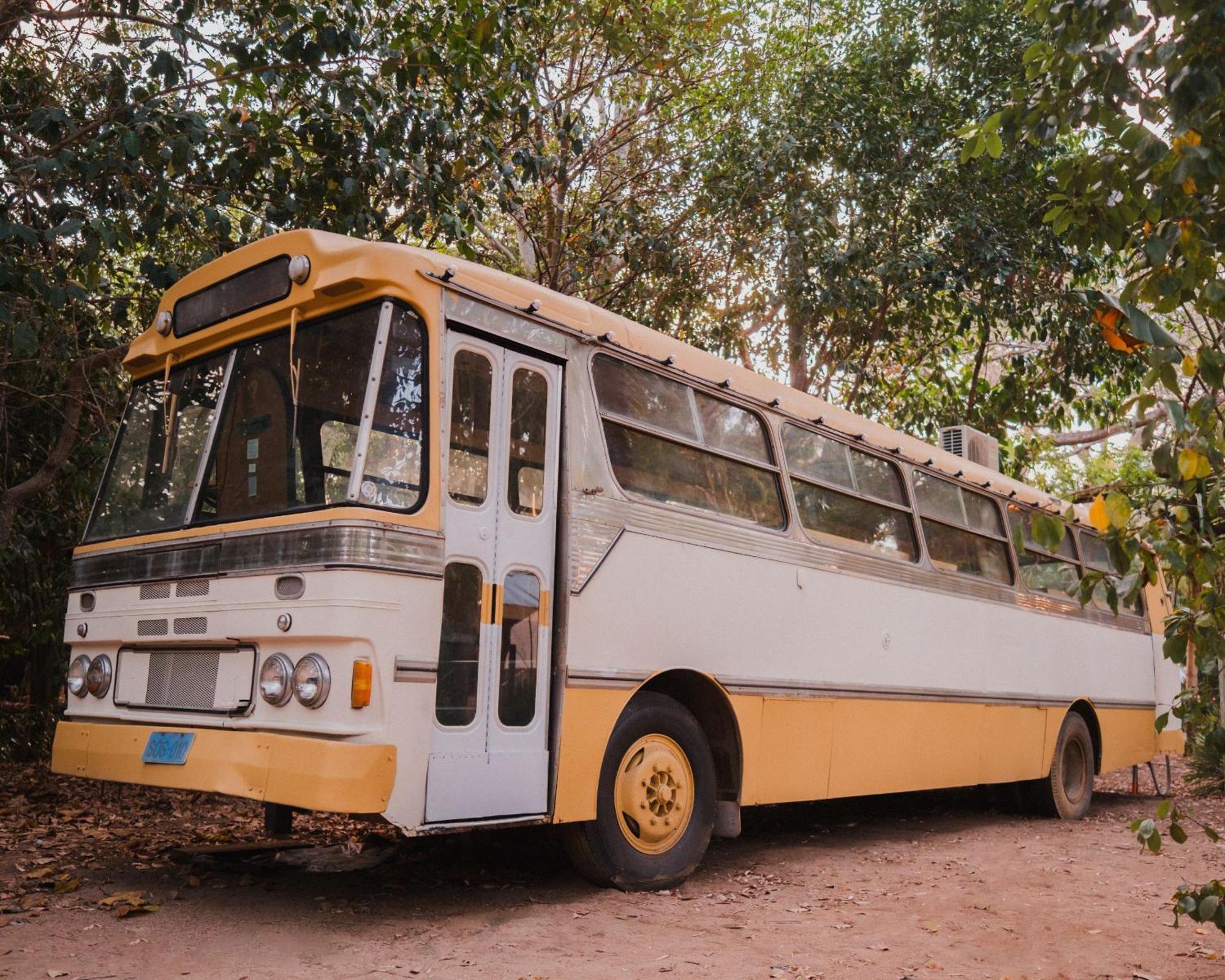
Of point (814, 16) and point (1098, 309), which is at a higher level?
point (814, 16)

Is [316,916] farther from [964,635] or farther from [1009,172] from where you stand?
[1009,172]

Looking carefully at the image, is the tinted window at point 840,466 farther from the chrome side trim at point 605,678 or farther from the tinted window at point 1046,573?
the chrome side trim at point 605,678

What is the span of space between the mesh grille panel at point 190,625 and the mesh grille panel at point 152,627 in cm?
9

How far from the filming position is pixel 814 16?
15734 millimetres

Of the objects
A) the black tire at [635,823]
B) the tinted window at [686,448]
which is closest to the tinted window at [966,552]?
the tinted window at [686,448]

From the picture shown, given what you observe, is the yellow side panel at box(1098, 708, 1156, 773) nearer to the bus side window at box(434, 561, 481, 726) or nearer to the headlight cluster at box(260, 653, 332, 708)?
the bus side window at box(434, 561, 481, 726)

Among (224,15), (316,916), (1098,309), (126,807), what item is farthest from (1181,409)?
(224,15)

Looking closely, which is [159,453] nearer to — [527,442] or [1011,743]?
[527,442]

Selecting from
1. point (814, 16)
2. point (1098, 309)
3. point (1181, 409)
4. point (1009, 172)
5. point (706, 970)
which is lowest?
point (706, 970)

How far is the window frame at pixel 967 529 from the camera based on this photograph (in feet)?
29.1

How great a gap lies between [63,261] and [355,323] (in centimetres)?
491

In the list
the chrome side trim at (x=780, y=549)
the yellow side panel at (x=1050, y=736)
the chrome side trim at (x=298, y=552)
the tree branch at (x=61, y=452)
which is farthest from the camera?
the yellow side panel at (x=1050, y=736)

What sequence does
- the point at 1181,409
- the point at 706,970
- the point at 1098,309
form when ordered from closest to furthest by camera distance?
the point at 1181,409, the point at 1098,309, the point at 706,970

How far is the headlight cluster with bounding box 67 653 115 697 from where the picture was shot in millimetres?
5723
